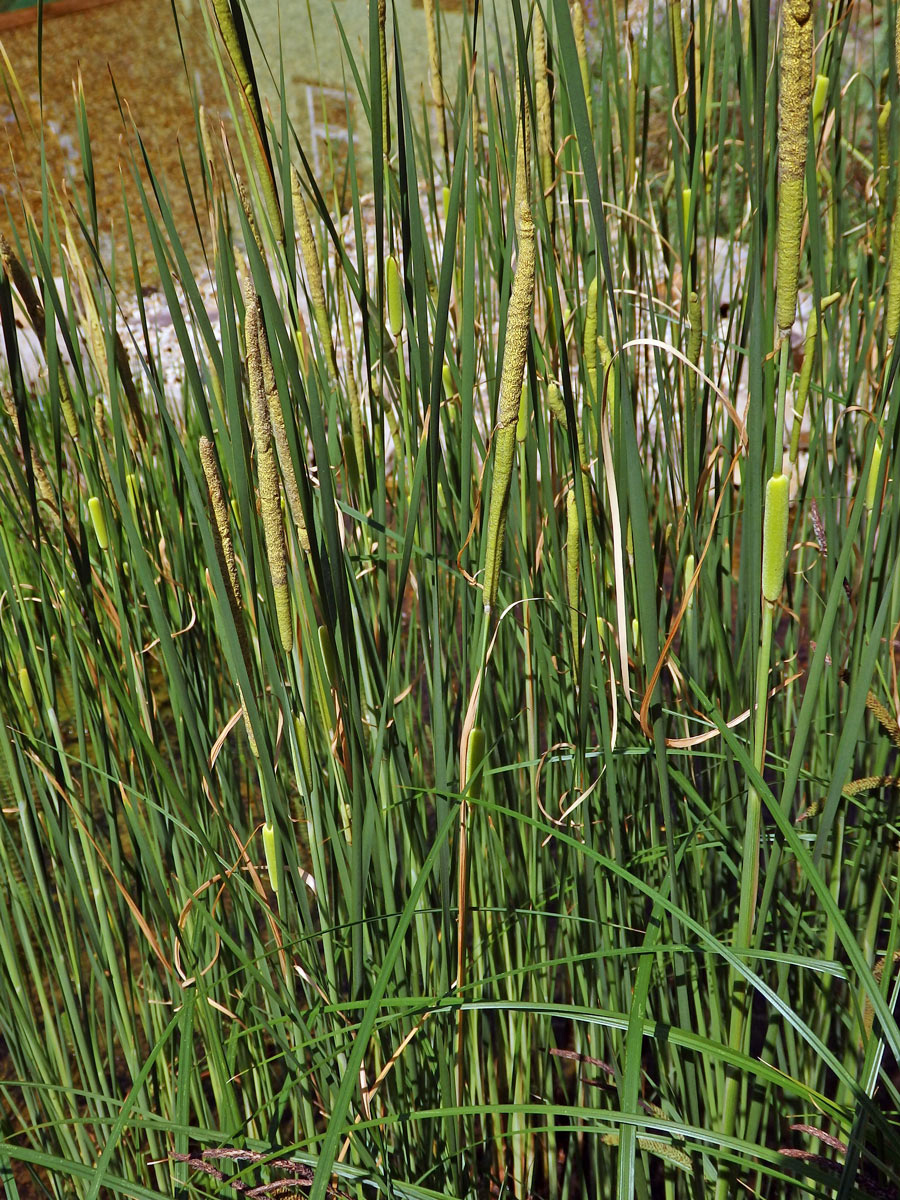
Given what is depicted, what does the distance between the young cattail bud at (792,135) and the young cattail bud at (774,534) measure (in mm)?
70

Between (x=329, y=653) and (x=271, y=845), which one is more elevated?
(x=329, y=653)

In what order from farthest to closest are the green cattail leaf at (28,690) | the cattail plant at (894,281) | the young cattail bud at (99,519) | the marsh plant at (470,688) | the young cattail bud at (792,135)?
1. the green cattail leaf at (28,690)
2. the young cattail bud at (99,519)
3. the cattail plant at (894,281)
4. the marsh plant at (470,688)
5. the young cattail bud at (792,135)

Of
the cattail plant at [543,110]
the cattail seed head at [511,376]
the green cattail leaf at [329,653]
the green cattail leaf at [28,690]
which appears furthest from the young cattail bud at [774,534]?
the green cattail leaf at [28,690]

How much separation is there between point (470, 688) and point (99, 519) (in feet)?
1.00

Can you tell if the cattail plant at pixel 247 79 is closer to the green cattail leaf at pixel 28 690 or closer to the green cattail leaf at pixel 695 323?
the green cattail leaf at pixel 695 323

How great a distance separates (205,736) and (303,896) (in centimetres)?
21

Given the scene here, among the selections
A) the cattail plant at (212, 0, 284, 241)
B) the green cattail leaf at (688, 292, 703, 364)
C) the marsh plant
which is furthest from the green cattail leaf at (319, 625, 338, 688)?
the green cattail leaf at (688, 292, 703, 364)

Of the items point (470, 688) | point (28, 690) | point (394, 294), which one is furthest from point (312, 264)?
point (28, 690)

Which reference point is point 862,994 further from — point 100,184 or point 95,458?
point 100,184

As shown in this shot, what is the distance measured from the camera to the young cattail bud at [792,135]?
350mm

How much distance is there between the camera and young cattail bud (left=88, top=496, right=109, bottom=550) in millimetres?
670

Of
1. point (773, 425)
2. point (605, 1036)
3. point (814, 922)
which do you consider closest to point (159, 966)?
point (605, 1036)

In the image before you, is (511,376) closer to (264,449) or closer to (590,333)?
(264,449)

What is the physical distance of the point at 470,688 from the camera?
683 mm
